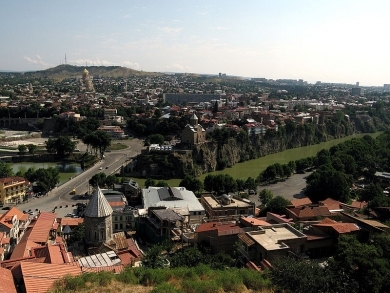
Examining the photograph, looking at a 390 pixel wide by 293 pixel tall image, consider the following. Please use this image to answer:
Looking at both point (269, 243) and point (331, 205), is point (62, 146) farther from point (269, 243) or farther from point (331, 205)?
point (269, 243)

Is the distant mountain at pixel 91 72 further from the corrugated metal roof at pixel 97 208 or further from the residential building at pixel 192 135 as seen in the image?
the corrugated metal roof at pixel 97 208

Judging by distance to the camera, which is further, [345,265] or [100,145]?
[100,145]

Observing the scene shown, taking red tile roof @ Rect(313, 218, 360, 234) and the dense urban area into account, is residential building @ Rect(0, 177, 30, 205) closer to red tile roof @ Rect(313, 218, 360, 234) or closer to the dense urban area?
the dense urban area

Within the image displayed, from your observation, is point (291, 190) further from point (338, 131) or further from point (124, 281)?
point (338, 131)

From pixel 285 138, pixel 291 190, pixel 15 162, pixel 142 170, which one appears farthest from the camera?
pixel 285 138

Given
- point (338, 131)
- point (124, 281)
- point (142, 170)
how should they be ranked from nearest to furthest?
point (124, 281)
point (142, 170)
point (338, 131)

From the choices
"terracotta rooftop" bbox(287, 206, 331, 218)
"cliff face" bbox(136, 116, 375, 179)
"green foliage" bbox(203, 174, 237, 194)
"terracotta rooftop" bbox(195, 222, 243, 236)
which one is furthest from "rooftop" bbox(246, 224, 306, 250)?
"cliff face" bbox(136, 116, 375, 179)

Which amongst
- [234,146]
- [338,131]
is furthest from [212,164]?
[338,131]
